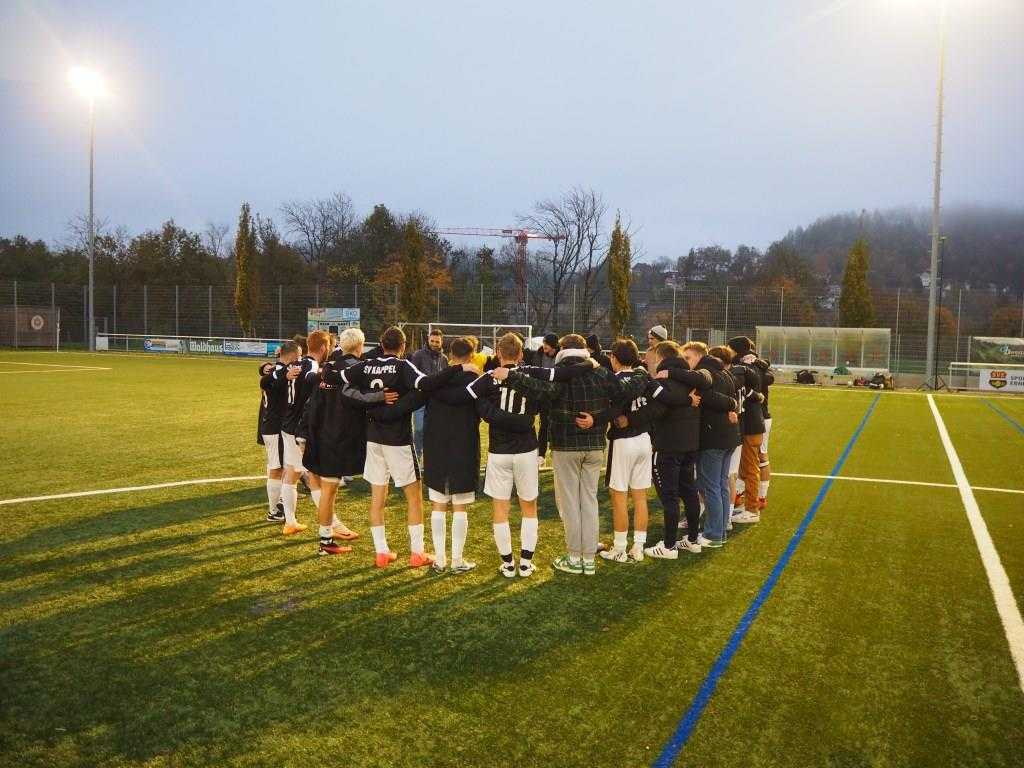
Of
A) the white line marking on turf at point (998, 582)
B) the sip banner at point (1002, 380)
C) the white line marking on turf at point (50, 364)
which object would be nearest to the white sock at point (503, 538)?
the white line marking on turf at point (998, 582)

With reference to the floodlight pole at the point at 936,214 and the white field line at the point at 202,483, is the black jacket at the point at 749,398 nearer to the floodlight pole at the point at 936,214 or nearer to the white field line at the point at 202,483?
the white field line at the point at 202,483

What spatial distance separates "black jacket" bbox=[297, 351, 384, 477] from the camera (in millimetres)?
6445

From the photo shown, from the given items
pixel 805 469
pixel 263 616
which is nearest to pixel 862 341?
pixel 805 469

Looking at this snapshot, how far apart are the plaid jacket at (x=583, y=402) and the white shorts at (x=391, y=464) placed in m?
1.27

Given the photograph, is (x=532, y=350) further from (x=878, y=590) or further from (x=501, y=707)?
(x=501, y=707)

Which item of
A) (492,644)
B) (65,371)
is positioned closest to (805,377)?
(492,644)

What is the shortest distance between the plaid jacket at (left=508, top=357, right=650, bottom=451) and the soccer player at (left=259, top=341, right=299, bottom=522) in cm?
302

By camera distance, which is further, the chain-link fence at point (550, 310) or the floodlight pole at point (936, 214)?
the chain-link fence at point (550, 310)

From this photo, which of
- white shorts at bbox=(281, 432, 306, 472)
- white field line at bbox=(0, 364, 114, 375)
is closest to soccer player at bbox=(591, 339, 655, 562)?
white shorts at bbox=(281, 432, 306, 472)

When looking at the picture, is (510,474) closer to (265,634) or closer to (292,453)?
(265,634)

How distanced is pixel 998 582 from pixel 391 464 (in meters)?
5.29

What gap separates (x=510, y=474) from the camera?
601 centimetres

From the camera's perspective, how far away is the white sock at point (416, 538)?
6.33 m

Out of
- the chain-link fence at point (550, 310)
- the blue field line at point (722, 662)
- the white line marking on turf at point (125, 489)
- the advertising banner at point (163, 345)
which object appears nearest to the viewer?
the blue field line at point (722, 662)
